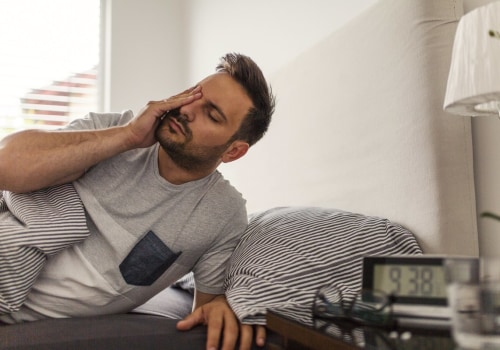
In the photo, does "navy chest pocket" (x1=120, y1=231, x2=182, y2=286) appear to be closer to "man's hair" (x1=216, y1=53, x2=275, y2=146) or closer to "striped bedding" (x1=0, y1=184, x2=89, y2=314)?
"striped bedding" (x1=0, y1=184, x2=89, y2=314)

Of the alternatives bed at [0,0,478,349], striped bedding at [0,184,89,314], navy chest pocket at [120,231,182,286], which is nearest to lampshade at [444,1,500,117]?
bed at [0,0,478,349]

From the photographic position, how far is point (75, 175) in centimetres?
125

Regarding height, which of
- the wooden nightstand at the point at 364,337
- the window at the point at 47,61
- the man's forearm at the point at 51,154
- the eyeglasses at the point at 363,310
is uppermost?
the window at the point at 47,61

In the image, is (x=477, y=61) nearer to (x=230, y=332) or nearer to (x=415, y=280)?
(x=415, y=280)

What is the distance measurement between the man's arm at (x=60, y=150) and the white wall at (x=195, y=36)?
2.80 ft

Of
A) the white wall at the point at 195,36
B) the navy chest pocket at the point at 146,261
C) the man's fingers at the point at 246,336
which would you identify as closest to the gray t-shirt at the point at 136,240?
the navy chest pocket at the point at 146,261

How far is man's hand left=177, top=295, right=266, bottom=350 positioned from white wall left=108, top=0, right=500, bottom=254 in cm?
102

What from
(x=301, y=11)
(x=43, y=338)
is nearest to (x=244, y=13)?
(x=301, y=11)

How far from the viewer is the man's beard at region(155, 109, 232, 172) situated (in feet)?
4.28

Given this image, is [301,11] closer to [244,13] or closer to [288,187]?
[244,13]

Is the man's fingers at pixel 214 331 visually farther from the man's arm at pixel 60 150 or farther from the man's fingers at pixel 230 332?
the man's arm at pixel 60 150

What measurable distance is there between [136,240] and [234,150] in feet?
1.24

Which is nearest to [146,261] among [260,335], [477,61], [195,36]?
Answer: [260,335]

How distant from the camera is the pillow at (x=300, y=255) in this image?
3.39 ft
